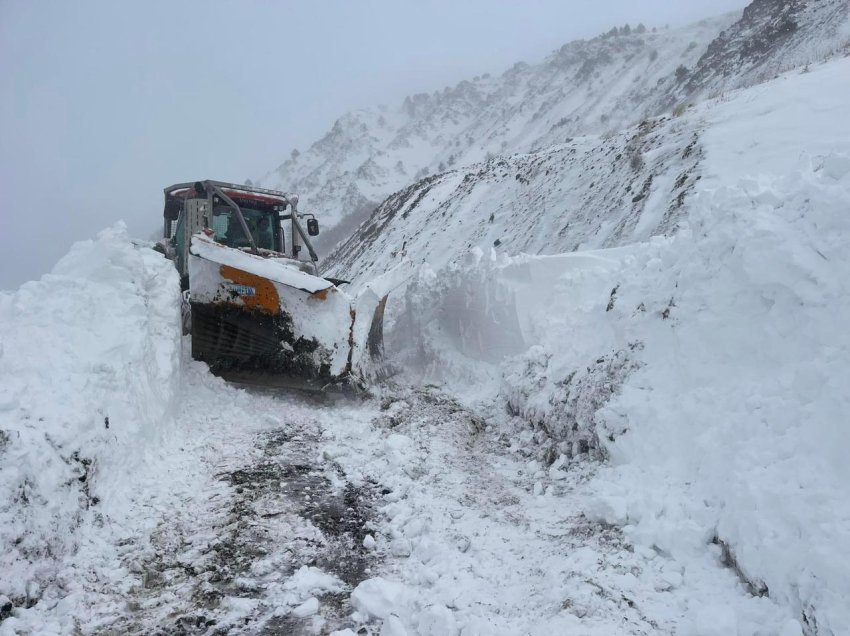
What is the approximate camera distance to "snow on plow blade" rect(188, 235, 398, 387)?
625 centimetres

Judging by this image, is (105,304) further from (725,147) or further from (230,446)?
(725,147)

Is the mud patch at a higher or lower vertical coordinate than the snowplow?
lower

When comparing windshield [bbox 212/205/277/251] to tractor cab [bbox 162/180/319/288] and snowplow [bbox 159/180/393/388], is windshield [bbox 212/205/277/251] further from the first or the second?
snowplow [bbox 159/180/393/388]

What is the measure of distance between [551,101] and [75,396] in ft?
196

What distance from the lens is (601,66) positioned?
179 ft

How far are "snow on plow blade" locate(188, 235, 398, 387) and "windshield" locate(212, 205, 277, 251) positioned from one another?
57.6 inches

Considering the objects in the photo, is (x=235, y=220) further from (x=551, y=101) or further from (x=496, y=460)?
(x=551, y=101)

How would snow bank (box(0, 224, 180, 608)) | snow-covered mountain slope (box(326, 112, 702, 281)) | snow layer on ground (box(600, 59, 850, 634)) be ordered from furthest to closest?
snow-covered mountain slope (box(326, 112, 702, 281)), snow bank (box(0, 224, 180, 608)), snow layer on ground (box(600, 59, 850, 634))

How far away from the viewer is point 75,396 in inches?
146

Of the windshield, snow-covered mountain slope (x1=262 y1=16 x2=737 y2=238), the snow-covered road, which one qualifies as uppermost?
snow-covered mountain slope (x1=262 y1=16 x2=737 y2=238)

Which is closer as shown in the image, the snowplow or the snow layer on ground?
the snow layer on ground

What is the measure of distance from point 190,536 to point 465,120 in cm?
8214

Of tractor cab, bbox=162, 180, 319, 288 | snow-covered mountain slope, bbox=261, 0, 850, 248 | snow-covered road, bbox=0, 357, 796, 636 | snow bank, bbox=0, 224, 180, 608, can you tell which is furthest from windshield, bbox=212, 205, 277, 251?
snow-covered mountain slope, bbox=261, 0, 850, 248

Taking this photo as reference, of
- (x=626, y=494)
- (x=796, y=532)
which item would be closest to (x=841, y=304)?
(x=796, y=532)
